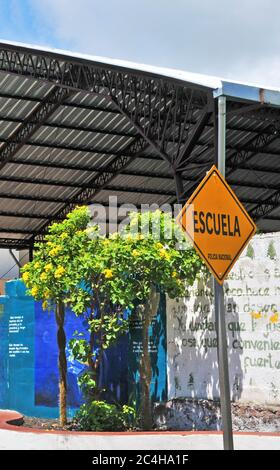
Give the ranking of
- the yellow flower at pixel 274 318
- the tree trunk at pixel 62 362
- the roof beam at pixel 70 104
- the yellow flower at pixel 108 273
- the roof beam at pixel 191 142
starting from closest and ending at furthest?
the yellow flower at pixel 274 318 → the yellow flower at pixel 108 273 → the tree trunk at pixel 62 362 → the roof beam at pixel 191 142 → the roof beam at pixel 70 104

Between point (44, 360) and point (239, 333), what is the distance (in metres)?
5.29

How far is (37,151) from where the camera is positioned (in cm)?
3528

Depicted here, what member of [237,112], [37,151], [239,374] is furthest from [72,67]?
[239,374]

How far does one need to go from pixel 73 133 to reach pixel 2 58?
873 centimetres

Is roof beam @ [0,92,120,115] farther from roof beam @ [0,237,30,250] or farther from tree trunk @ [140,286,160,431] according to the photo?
tree trunk @ [140,286,160,431]

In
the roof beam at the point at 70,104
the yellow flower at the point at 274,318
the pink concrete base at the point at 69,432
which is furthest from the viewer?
the roof beam at the point at 70,104

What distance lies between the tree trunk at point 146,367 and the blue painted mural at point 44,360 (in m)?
0.25

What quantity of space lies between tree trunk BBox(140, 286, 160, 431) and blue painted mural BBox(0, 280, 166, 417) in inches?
9.7

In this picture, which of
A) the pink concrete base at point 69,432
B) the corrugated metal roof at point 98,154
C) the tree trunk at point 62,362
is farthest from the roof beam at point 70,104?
the tree trunk at point 62,362

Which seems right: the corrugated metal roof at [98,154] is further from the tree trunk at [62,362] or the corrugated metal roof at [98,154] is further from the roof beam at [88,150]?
the tree trunk at [62,362]

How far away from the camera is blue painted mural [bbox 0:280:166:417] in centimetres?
1353

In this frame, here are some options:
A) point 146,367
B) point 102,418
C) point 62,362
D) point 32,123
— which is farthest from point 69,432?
point 32,123

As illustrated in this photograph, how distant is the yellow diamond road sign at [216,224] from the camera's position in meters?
8.59

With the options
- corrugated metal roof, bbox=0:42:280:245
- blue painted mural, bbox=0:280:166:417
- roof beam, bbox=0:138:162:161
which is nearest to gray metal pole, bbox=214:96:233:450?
blue painted mural, bbox=0:280:166:417
